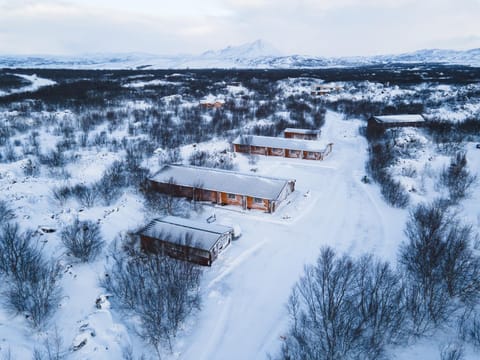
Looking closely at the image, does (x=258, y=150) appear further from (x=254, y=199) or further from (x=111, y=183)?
(x=111, y=183)

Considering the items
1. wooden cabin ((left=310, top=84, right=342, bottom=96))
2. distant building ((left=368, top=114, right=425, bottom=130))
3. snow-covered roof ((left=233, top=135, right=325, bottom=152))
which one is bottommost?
snow-covered roof ((left=233, top=135, right=325, bottom=152))

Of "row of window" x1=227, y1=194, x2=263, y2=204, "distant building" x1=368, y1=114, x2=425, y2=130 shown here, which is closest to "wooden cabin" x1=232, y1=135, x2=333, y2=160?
"distant building" x1=368, y1=114, x2=425, y2=130

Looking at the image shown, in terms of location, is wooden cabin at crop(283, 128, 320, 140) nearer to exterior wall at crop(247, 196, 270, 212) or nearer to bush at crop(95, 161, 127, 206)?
exterior wall at crop(247, 196, 270, 212)

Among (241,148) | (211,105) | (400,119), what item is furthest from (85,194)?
(211,105)

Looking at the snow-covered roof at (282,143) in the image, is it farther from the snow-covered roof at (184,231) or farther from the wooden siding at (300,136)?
the snow-covered roof at (184,231)

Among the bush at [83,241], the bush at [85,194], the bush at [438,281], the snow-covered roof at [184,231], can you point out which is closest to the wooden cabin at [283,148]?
the bush at [85,194]
